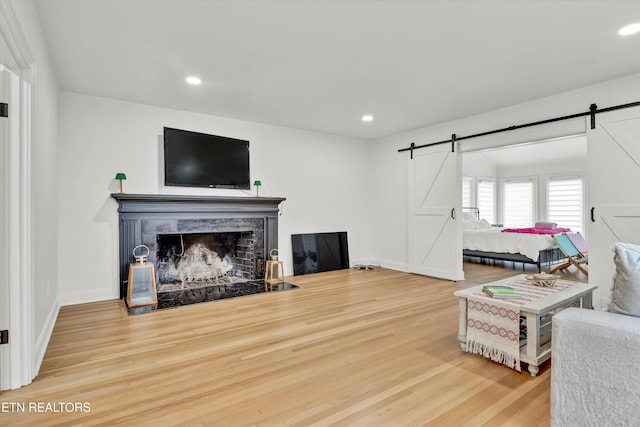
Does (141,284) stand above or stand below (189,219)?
below

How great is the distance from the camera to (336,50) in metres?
2.86

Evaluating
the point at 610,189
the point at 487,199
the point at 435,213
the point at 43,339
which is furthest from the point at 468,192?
the point at 43,339

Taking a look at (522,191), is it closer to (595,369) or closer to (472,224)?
(472,224)

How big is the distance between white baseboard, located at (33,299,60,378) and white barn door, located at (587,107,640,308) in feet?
16.9

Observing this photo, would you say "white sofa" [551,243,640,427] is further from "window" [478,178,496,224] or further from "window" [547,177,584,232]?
"window" [478,178,496,224]

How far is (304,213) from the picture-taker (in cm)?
565

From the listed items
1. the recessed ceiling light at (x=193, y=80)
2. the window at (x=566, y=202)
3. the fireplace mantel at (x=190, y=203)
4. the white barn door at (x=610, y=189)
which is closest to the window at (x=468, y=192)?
the window at (x=566, y=202)

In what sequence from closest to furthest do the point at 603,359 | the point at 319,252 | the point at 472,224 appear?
the point at 603,359, the point at 319,252, the point at 472,224

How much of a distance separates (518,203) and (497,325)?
8.69 m

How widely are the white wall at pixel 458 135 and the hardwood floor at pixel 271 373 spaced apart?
2562 millimetres

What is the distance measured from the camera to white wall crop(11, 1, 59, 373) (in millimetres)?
2148

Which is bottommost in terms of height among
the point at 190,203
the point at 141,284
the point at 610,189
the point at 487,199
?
the point at 141,284

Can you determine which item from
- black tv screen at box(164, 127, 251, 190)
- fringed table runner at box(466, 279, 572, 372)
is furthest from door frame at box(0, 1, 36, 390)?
fringed table runner at box(466, 279, 572, 372)

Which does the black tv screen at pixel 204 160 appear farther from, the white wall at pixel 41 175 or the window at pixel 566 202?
the window at pixel 566 202
